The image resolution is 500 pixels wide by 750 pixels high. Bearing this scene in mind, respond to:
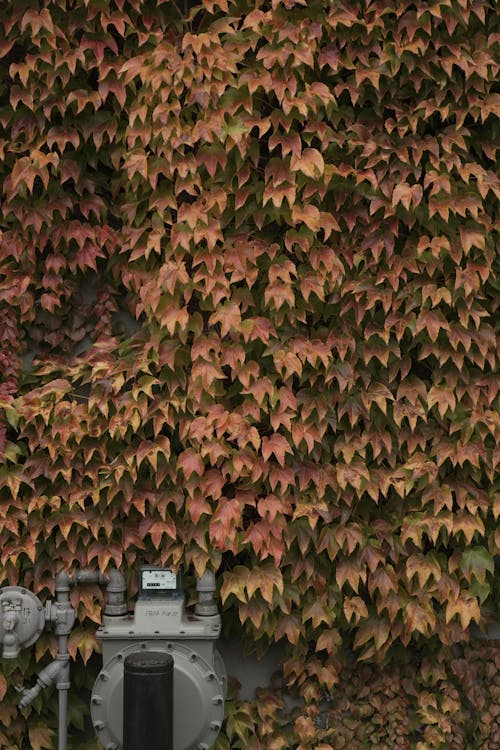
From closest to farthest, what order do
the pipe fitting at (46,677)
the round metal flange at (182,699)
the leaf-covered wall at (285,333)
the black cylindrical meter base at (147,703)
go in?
the black cylindrical meter base at (147,703) → the round metal flange at (182,699) → the pipe fitting at (46,677) → the leaf-covered wall at (285,333)

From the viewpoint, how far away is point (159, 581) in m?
3.89

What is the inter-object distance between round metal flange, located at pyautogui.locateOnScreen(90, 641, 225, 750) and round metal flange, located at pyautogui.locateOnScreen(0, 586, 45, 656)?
350mm

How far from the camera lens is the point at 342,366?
409cm

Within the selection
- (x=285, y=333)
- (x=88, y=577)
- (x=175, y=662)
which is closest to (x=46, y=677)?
(x=88, y=577)

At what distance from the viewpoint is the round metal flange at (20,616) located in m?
3.79

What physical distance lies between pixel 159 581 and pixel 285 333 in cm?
122

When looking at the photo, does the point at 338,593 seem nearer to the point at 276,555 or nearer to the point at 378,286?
the point at 276,555

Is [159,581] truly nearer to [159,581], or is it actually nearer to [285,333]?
[159,581]

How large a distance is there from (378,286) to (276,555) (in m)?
1.29

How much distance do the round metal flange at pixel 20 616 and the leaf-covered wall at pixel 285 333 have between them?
0.76 ft

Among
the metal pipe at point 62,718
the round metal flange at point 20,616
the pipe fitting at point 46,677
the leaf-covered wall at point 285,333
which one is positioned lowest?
the metal pipe at point 62,718

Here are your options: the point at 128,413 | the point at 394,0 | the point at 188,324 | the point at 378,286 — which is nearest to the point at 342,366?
the point at 378,286

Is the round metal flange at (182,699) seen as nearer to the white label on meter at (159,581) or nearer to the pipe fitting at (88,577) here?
the white label on meter at (159,581)

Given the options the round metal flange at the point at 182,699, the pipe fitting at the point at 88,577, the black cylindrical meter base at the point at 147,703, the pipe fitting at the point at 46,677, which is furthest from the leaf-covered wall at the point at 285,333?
the black cylindrical meter base at the point at 147,703
